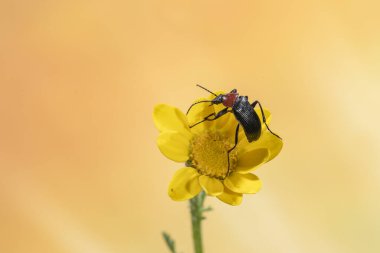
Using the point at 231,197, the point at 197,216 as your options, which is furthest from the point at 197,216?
the point at 231,197

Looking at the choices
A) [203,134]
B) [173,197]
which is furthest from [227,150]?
[173,197]

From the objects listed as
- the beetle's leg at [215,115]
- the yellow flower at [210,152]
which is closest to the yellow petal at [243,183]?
the yellow flower at [210,152]

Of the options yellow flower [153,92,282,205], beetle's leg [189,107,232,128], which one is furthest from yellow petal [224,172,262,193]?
beetle's leg [189,107,232,128]

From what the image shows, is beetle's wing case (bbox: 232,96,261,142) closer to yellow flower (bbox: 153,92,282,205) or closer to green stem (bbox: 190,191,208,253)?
yellow flower (bbox: 153,92,282,205)

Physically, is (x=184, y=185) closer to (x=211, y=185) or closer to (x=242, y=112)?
(x=211, y=185)

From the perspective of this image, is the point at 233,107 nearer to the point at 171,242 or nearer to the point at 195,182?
the point at 195,182

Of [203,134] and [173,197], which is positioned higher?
[203,134]
